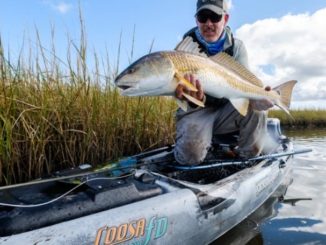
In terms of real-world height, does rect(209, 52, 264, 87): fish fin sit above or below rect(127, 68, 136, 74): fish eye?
above

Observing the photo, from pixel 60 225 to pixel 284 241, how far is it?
6.34ft

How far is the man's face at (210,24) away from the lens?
3.54 meters

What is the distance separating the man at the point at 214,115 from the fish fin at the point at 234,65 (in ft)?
0.90

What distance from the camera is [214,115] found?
3867 millimetres

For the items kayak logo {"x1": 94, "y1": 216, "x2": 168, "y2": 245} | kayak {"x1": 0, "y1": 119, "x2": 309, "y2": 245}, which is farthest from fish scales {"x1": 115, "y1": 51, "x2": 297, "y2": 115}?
kayak logo {"x1": 94, "y1": 216, "x2": 168, "y2": 245}

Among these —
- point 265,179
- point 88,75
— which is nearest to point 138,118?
point 88,75

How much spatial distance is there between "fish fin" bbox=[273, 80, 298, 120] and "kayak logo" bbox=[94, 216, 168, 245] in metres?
1.74

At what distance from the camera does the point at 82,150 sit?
12.6 feet

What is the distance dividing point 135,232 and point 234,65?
1.54 meters

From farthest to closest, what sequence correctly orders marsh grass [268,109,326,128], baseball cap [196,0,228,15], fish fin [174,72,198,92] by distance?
1. marsh grass [268,109,326,128]
2. baseball cap [196,0,228,15]
3. fish fin [174,72,198,92]

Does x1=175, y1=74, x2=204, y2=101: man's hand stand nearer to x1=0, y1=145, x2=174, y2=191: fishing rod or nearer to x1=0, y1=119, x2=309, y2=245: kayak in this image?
x1=0, y1=119, x2=309, y2=245: kayak

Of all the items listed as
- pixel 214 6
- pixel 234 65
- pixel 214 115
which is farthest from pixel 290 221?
pixel 214 6

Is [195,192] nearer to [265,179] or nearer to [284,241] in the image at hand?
[284,241]

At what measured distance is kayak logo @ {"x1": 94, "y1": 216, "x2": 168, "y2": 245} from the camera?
206cm
